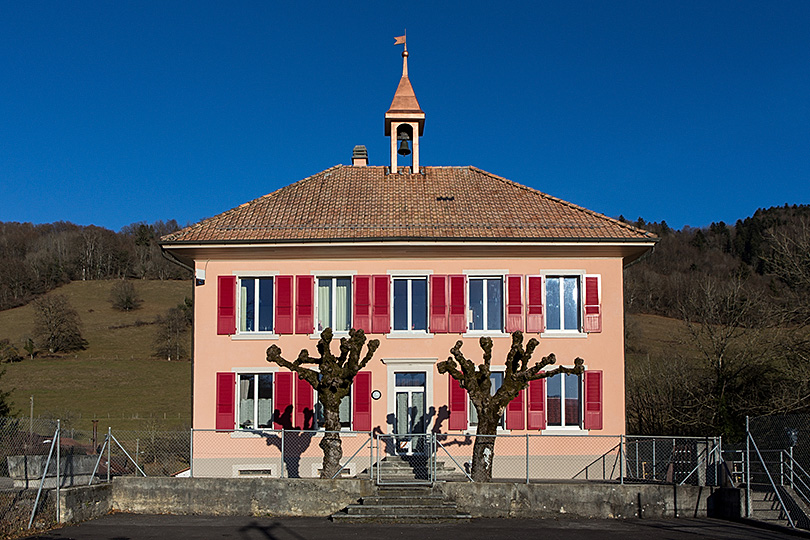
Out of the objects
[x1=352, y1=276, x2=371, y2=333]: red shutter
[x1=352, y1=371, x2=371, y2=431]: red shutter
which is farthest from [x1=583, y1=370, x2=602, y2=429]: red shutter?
[x1=352, y1=276, x2=371, y2=333]: red shutter

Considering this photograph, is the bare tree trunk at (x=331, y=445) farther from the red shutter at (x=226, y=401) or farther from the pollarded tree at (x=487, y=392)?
the red shutter at (x=226, y=401)

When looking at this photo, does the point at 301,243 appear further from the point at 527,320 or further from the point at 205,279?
the point at 527,320

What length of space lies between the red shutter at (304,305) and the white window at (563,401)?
6359 mm

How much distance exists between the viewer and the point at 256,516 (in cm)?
1493

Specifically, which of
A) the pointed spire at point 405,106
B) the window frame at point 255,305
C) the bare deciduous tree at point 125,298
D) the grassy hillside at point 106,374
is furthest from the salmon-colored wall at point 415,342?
Answer: the bare deciduous tree at point 125,298

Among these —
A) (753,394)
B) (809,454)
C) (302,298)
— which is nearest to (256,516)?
(302,298)

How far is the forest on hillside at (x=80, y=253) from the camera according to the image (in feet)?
289

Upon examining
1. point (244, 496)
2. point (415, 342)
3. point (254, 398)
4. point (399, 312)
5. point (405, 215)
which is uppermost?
point (405, 215)

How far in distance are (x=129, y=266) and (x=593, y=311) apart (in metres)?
84.9

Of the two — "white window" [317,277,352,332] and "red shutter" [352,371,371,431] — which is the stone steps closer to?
"red shutter" [352,371,371,431]

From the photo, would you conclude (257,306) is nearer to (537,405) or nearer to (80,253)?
(537,405)

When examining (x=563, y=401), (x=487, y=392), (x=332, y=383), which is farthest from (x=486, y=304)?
(x=332, y=383)

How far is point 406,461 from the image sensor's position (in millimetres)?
17703

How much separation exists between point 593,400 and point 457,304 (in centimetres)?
424
